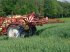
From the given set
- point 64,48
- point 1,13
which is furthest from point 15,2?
point 64,48

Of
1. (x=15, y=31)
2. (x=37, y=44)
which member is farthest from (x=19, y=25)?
(x=37, y=44)

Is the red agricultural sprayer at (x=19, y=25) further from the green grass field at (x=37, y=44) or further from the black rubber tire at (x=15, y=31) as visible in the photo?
the green grass field at (x=37, y=44)

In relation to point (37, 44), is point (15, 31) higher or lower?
lower

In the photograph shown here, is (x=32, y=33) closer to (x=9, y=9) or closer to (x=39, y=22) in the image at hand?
(x=39, y=22)

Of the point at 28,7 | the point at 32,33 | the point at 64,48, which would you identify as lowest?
the point at 28,7

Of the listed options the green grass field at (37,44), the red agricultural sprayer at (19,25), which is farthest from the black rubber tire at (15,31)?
the green grass field at (37,44)

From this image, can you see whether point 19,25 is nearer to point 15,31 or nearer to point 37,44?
point 15,31

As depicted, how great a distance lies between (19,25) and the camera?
16.1 meters

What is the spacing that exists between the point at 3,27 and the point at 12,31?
1.71 metres

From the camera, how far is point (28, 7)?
216ft

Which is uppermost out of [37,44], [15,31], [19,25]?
[37,44]

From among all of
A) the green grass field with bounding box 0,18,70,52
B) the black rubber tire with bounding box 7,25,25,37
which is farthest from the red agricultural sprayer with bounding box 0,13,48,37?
the green grass field with bounding box 0,18,70,52

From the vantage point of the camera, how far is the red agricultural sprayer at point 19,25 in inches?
635

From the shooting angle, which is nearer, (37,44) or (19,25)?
(37,44)
